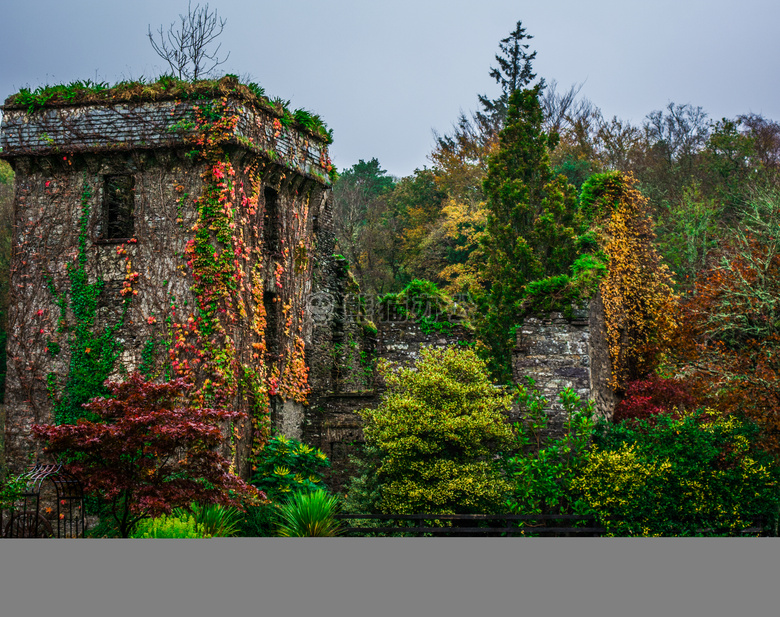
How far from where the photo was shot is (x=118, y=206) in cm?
1708

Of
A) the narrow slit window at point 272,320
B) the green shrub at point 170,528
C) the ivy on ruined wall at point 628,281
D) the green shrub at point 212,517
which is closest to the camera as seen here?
the green shrub at point 170,528

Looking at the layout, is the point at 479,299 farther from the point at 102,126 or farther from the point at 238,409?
the point at 102,126

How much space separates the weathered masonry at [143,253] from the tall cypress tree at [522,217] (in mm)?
6141

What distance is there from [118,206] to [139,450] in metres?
7.35

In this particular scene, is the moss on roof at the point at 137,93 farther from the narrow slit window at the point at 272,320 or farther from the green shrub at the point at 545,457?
the green shrub at the point at 545,457

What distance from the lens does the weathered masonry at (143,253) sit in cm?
1537

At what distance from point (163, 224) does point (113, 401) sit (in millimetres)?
4943

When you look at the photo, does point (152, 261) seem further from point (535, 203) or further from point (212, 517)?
point (535, 203)

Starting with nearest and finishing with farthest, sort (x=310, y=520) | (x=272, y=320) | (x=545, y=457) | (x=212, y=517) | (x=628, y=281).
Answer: (x=212, y=517)
(x=310, y=520)
(x=545, y=457)
(x=272, y=320)
(x=628, y=281)

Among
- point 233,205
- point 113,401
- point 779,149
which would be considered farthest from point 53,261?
point 779,149

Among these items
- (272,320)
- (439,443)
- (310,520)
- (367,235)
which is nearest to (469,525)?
(439,443)

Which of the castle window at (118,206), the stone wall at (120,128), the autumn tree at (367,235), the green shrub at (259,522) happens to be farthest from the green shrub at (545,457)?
the autumn tree at (367,235)

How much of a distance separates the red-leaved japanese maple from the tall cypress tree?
30.3ft

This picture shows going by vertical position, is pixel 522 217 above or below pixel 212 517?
above
